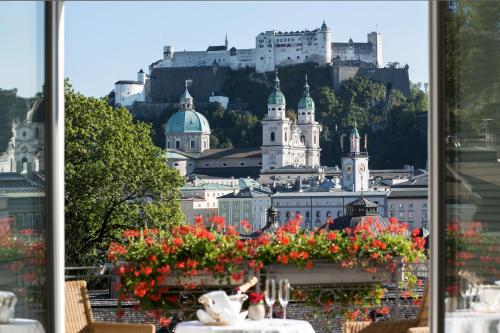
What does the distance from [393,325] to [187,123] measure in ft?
268

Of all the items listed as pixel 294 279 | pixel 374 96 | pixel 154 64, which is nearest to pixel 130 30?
pixel 154 64

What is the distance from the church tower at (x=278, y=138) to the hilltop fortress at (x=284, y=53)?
8.43 feet

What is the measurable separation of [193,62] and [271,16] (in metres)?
7.37

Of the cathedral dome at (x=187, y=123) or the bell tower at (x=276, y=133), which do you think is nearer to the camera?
the bell tower at (x=276, y=133)

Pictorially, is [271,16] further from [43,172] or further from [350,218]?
[43,172]

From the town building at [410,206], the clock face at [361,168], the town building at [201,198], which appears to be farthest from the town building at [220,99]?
the town building at [410,206]

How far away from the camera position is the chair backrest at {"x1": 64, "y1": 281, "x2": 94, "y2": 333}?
386cm

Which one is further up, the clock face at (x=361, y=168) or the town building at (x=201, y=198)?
the clock face at (x=361, y=168)

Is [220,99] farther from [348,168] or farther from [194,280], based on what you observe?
[194,280]

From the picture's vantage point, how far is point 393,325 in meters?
3.94

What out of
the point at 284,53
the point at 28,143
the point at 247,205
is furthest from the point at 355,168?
the point at 28,143

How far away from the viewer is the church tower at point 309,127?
82.5 meters

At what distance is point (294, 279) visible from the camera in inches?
163

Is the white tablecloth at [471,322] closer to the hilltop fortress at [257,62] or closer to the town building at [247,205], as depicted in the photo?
the town building at [247,205]
